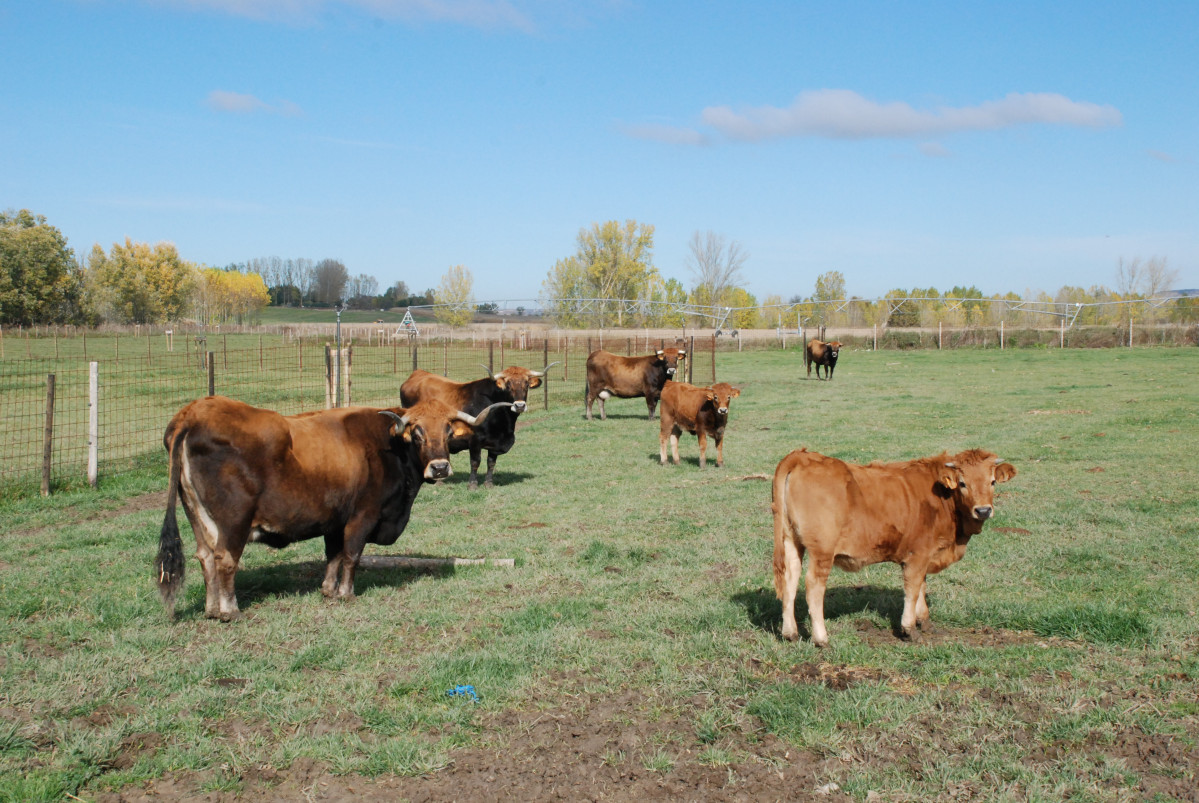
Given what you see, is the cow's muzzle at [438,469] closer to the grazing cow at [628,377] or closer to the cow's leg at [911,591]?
the cow's leg at [911,591]

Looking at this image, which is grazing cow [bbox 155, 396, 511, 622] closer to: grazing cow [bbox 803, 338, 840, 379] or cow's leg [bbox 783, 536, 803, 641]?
cow's leg [bbox 783, 536, 803, 641]

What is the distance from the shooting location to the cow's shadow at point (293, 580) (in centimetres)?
720

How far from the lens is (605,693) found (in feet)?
17.6

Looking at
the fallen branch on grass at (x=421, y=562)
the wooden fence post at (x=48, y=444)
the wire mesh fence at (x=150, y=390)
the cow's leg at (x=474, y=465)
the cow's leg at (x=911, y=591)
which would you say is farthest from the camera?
the wire mesh fence at (x=150, y=390)

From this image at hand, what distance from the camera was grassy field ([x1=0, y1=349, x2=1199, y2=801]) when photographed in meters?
4.38

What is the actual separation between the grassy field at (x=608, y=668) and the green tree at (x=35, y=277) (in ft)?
202

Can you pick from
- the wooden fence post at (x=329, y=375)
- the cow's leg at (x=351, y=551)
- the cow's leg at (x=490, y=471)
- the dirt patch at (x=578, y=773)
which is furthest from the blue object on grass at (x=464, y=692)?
the wooden fence post at (x=329, y=375)

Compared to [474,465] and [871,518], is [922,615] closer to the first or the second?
[871,518]

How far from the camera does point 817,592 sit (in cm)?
596

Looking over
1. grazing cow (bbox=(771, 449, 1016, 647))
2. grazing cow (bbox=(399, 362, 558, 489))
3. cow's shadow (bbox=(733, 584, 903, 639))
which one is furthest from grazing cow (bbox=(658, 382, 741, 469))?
grazing cow (bbox=(771, 449, 1016, 647))

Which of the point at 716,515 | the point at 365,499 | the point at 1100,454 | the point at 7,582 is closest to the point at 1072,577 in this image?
the point at 716,515

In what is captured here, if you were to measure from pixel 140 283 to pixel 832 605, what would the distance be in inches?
3630

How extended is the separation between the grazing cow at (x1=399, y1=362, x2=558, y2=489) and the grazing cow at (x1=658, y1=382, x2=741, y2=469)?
2448mm

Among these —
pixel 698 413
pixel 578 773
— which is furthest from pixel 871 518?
pixel 698 413
